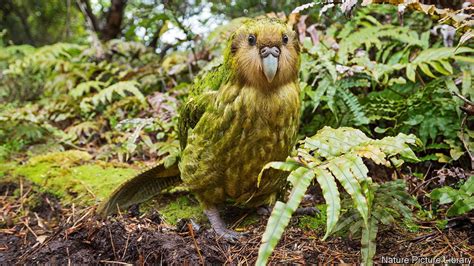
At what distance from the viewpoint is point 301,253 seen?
2344 millimetres

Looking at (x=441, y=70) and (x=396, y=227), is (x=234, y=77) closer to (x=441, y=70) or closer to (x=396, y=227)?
(x=396, y=227)

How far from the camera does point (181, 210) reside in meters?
3.30

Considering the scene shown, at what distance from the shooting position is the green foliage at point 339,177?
1.65 m

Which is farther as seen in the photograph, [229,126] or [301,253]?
[229,126]

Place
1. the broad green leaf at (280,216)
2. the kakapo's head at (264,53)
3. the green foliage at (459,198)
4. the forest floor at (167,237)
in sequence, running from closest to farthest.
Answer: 1. the broad green leaf at (280,216)
2. the green foliage at (459,198)
3. the forest floor at (167,237)
4. the kakapo's head at (264,53)

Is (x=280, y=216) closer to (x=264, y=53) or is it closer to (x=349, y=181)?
(x=349, y=181)

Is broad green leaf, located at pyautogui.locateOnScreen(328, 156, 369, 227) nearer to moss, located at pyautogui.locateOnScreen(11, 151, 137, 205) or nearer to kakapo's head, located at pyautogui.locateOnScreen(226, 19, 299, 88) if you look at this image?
kakapo's head, located at pyautogui.locateOnScreen(226, 19, 299, 88)

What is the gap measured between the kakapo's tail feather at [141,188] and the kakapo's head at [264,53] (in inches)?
46.7

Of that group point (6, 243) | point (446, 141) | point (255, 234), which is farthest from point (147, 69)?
point (446, 141)

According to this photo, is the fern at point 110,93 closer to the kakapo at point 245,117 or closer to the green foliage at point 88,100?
the green foliage at point 88,100

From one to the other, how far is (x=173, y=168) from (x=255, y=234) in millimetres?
940

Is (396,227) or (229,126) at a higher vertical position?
(229,126)

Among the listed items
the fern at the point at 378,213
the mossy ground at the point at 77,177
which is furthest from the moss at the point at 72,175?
the fern at the point at 378,213

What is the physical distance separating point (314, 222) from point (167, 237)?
0.97 meters
